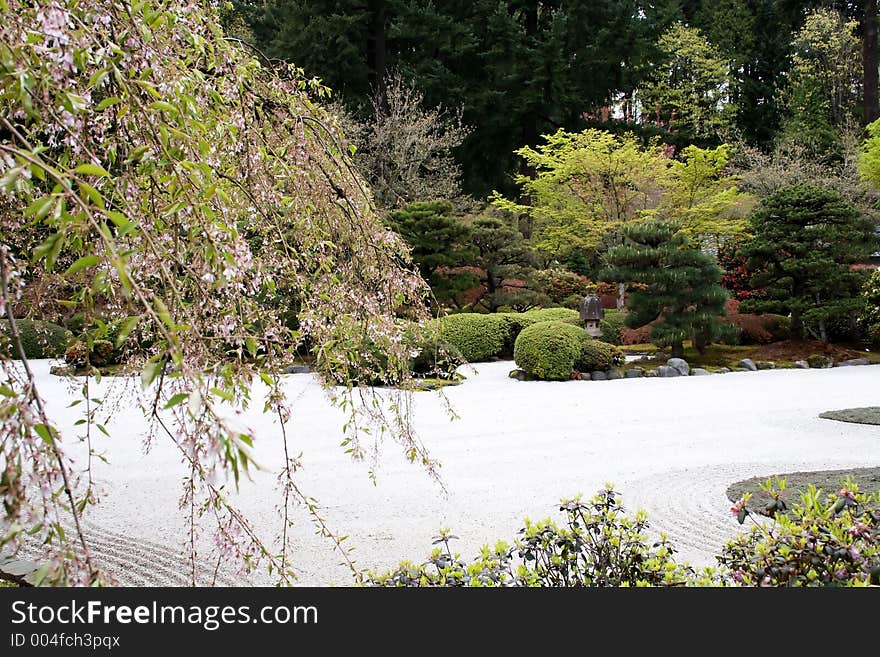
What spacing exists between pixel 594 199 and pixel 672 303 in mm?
5343

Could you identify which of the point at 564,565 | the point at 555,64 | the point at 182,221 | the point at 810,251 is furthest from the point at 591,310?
the point at 182,221

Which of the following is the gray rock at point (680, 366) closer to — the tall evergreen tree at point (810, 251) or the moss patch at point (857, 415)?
the tall evergreen tree at point (810, 251)

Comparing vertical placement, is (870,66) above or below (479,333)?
above

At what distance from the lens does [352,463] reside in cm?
511

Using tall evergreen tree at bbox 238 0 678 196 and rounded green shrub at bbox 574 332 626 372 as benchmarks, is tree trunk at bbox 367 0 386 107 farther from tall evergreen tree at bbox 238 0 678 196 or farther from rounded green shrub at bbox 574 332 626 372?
rounded green shrub at bbox 574 332 626 372

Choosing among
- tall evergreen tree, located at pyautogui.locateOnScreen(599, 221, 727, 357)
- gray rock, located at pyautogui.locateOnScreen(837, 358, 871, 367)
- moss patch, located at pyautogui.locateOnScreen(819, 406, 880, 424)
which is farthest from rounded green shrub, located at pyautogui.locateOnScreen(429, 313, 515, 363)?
moss patch, located at pyautogui.locateOnScreen(819, 406, 880, 424)

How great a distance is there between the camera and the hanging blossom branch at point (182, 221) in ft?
3.30

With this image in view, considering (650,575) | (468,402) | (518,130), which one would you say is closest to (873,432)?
(468,402)

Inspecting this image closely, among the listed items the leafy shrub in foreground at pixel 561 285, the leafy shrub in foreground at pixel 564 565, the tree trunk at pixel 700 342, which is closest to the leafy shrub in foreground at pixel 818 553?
the leafy shrub in foreground at pixel 564 565

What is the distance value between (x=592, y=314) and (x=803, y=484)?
23.2ft

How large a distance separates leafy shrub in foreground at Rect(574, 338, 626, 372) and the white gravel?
1.68m

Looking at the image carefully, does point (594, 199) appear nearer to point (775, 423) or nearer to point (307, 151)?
point (775, 423)

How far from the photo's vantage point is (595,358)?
10016 millimetres

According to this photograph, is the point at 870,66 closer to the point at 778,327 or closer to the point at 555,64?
the point at 555,64
